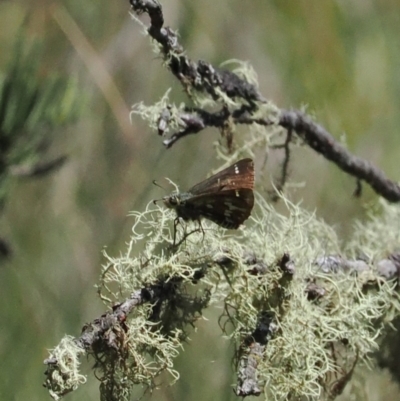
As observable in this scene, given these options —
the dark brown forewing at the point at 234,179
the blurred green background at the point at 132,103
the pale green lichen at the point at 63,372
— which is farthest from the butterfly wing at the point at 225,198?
the blurred green background at the point at 132,103

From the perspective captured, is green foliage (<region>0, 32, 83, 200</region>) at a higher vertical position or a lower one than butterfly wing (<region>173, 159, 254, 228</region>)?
higher

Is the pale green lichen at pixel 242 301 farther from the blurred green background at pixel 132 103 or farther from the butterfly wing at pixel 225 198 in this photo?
the blurred green background at pixel 132 103

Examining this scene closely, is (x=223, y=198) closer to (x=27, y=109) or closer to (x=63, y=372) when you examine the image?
(x=63, y=372)

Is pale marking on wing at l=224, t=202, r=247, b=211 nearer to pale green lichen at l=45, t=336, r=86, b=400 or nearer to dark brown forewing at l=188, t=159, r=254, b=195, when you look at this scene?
dark brown forewing at l=188, t=159, r=254, b=195

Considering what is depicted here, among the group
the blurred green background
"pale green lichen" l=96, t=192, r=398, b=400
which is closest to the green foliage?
the blurred green background

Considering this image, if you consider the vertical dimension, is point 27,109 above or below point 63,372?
above

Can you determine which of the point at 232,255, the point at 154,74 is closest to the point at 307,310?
the point at 232,255

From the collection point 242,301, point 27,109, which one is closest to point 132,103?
point 27,109
